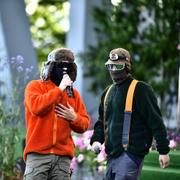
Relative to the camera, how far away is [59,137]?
6645 mm

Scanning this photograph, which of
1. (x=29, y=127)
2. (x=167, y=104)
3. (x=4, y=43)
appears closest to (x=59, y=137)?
(x=29, y=127)

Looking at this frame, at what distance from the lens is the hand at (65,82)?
661cm

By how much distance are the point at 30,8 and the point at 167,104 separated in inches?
485

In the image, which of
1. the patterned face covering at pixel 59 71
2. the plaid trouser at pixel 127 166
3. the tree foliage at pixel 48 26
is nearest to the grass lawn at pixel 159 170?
the plaid trouser at pixel 127 166

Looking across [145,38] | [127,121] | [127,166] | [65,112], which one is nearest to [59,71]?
[65,112]

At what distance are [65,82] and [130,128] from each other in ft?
2.32

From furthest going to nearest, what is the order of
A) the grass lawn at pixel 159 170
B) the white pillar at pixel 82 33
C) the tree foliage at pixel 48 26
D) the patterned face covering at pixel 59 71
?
the tree foliage at pixel 48 26, the white pillar at pixel 82 33, the grass lawn at pixel 159 170, the patterned face covering at pixel 59 71

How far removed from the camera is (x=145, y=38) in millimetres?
15672

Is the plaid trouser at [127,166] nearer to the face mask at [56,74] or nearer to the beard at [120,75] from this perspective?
the beard at [120,75]

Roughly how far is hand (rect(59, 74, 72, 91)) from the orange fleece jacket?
5 centimetres

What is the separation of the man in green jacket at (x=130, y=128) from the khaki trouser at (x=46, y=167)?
1.61 ft

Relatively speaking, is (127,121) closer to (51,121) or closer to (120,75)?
(120,75)

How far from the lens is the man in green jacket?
6.70m

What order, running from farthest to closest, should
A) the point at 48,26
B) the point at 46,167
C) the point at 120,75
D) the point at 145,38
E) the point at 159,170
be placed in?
the point at 48,26
the point at 145,38
the point at 159,170
the point at 120,75
the point at 46,167
